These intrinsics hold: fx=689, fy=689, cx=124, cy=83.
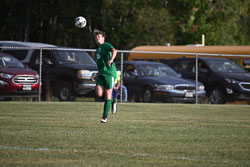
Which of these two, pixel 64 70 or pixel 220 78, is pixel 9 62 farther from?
pixel 220 78

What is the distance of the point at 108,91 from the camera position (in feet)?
42.9

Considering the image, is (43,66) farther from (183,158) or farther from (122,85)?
(183,158)

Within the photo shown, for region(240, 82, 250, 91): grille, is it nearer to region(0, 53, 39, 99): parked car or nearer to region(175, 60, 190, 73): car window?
region(175, 60, 190, 73): car window

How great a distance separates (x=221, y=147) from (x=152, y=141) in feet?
3.43

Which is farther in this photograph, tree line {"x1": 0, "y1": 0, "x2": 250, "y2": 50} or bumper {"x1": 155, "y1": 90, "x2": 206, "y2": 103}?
tree line {"x1": 0, "y1": 0, "x2": 250, "y2": 50}

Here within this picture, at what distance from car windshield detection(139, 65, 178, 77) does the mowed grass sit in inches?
430

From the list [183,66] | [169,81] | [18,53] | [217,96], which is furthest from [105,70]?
[183,66]

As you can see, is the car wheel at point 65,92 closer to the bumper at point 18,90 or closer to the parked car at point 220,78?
the bumper at point 18,90

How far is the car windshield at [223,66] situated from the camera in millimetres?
25219

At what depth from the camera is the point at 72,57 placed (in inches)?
963

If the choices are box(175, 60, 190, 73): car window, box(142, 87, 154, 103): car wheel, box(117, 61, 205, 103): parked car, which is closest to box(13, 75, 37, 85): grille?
box(117, 61, 205, 103): parked car

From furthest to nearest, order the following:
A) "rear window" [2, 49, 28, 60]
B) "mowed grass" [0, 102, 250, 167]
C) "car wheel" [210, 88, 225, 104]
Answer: "rear window" [2, 49, 28, 60]
"car wheel" [210, 88, 225, 104]
"mowed grass" [0, 102, 250, 167]

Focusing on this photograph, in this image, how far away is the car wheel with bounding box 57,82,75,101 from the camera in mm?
24000

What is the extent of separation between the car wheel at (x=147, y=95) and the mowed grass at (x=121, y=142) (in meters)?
10.1
